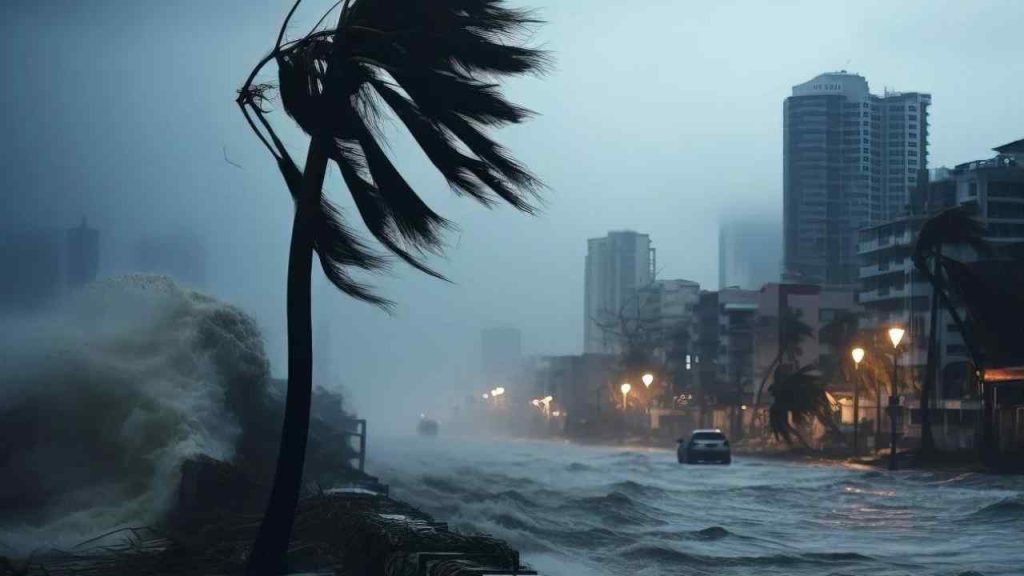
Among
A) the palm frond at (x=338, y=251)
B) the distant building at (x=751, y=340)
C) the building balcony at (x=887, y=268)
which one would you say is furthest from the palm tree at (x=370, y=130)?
the distant building at (x=751, y=340)

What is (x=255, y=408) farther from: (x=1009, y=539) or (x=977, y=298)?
(x=977, y=298)

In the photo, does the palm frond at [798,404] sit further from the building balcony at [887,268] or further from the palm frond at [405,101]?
the palm frond at [405,101]

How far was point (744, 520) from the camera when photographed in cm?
2853

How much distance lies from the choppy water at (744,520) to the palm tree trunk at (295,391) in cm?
735

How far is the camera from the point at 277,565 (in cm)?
1187

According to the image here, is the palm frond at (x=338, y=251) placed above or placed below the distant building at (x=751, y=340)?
below

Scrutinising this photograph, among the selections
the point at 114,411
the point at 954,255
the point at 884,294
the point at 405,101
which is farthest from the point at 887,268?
the point at 405,101

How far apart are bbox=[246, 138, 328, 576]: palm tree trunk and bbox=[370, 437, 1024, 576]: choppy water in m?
7.35

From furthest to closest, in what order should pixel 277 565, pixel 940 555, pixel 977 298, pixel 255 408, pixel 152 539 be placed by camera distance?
pixel 977 298 → pixel 255 408 → pixel 940 555 → pixel 152 539 → pixel 277 565

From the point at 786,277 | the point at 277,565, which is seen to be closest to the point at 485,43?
the point at 277,565

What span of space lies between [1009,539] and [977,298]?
39031mm

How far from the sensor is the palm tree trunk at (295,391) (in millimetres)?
11898

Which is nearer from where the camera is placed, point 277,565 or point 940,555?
point 277,565

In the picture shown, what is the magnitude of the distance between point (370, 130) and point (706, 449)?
50680mm
